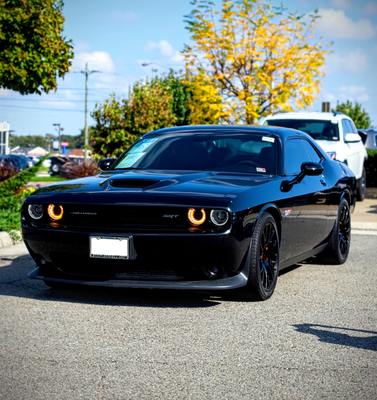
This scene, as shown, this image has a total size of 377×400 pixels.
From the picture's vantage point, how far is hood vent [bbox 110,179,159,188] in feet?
21.6

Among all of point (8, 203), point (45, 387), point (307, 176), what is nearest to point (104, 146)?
point (8, 203)

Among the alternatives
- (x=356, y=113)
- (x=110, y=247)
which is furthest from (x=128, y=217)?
(x=356, y=113)

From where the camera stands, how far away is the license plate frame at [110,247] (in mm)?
6176

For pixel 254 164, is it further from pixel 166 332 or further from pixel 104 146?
pixel 104 146

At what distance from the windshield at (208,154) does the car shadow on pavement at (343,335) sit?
191cm

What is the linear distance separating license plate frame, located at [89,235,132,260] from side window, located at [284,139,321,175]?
6.69 ft

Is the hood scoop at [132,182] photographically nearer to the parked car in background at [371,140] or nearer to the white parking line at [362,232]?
the white parking line at [362,232]

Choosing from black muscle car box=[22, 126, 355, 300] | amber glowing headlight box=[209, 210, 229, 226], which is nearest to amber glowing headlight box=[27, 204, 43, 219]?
black muscle car box=[22, 126, 355, 300]

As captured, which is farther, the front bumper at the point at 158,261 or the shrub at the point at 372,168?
the shrub at the point at 372,168

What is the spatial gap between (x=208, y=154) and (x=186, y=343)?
2.60m

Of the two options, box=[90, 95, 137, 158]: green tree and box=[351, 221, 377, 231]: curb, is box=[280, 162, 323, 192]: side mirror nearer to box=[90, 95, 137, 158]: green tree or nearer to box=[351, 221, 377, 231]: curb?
box=[351, 221, 377, 231]: curb

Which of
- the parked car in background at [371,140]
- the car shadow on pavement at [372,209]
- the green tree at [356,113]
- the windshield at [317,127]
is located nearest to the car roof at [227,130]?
the windshield at [317,127]

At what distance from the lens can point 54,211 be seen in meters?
6.53

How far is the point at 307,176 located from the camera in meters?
8.17
